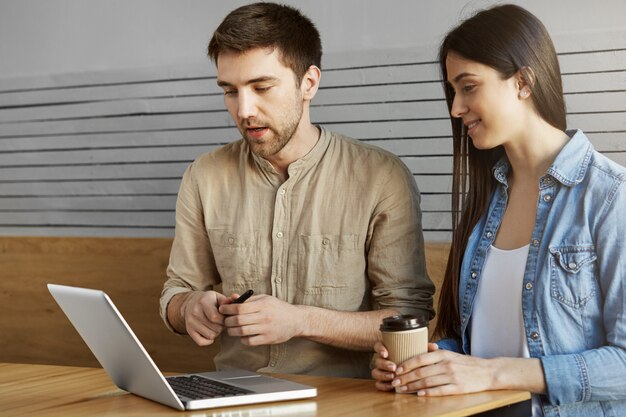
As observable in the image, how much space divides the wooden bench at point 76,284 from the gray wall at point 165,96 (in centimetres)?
17

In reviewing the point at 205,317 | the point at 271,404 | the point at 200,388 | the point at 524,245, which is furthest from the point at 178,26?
the point at 271,404

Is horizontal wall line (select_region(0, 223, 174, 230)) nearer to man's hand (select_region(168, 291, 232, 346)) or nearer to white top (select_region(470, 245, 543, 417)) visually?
man's hand (select_region(168, 291, 232, 346))

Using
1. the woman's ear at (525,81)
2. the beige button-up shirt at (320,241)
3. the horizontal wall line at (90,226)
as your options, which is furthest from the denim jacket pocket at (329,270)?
the horizontal wall line at (90,226)

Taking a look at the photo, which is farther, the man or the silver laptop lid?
the man

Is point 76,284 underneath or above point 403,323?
underneath

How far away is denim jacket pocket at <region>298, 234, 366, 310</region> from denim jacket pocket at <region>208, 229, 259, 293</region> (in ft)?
0.48

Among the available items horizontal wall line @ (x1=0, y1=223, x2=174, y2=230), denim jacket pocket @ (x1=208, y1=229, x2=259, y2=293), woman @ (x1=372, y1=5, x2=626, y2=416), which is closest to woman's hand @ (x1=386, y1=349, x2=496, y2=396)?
woman @ (x1=372, y1=5, x2=626, y2=416)

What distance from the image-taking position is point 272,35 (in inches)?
109

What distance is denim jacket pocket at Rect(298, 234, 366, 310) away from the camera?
2748 mm

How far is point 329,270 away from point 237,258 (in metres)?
0.27

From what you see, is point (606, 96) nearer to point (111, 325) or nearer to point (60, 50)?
point (111, 325)

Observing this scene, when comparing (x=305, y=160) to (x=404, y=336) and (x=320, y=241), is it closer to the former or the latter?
(x=320, y=241)

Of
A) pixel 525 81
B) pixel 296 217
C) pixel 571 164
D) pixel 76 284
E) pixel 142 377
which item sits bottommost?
pixel 76 284

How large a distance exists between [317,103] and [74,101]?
3.69ft
